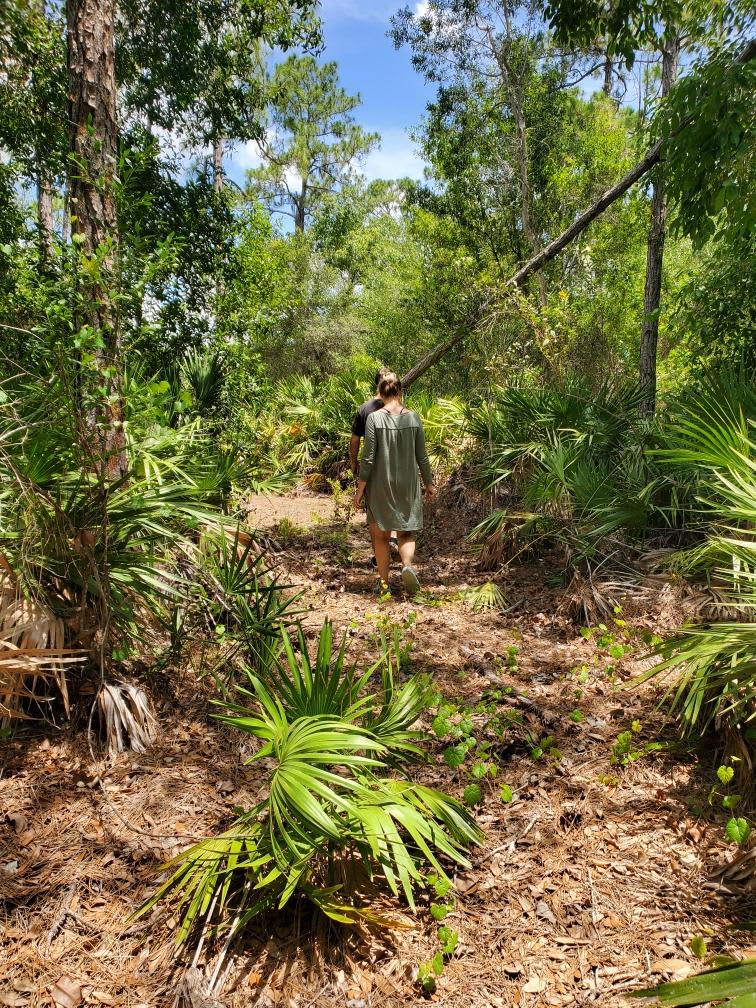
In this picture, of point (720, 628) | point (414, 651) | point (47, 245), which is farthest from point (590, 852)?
point (47, 245)

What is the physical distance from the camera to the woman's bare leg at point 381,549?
18.7ft

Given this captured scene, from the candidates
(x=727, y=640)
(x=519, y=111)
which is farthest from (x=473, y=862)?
(x=519, y=111)

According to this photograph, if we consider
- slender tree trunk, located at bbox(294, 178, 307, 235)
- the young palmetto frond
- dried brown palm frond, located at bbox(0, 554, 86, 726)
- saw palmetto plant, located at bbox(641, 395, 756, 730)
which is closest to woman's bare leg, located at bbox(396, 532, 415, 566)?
the young palmetto frond

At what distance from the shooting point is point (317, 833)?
6.91 ft

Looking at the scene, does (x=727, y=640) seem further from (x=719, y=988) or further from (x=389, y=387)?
(x=389, y=387)

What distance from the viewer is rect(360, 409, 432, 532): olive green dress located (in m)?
5.41

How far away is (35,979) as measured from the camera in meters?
2.11

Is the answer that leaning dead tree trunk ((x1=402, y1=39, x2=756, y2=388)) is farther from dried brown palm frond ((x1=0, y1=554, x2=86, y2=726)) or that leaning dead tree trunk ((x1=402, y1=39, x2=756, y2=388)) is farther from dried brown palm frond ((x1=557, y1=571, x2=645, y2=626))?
dried brown palm frond ((x1=0, y1=554, x2=86, y2=726))

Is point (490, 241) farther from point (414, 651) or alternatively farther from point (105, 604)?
point (105, 604)

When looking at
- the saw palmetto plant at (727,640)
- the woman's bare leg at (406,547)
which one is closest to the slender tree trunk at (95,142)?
the woman's bare leg at (406,547)

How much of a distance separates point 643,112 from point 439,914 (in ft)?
29.6

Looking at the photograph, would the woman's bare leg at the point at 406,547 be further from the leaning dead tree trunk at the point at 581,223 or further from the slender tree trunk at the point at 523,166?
the slender tree trunk at the point at 523,166

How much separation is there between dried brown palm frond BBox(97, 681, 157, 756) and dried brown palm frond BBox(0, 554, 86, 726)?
199mm

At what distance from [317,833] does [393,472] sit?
368 cm
